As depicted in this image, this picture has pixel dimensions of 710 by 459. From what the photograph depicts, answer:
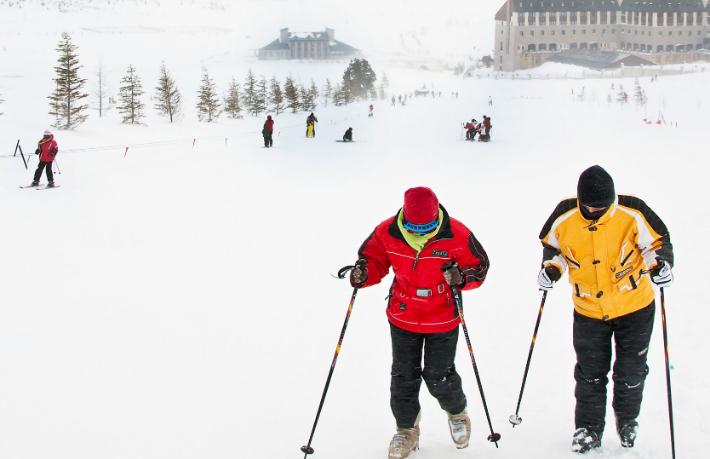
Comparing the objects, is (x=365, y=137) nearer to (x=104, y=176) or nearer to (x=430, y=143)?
(x=430, y=143)

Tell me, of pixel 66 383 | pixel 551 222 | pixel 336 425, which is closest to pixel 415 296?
pixel 551 222

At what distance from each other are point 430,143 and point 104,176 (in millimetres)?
13410

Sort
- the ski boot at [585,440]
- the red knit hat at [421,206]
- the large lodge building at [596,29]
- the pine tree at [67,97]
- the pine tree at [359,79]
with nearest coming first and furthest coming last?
the red knit hat at [421,206] → the ski boot at [585,440] → the pine tree at [67,97] → the pine tree at [359,79] → the large lodge building at [596,29]

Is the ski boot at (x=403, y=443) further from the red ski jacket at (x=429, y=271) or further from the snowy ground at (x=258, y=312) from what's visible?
the red ski jacket at (x=429, y=271)

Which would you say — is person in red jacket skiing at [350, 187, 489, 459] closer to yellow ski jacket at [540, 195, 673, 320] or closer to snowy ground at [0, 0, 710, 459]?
snowy ground at [0, 0, 710, 459]

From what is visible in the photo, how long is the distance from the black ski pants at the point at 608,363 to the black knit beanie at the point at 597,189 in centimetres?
68

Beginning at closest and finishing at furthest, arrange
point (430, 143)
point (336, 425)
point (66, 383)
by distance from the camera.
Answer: point (336, 425), point (66, 383), point (430, 143)

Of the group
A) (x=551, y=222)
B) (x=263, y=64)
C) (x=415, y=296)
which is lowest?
(x=415, y=296)

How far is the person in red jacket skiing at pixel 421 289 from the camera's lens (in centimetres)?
367

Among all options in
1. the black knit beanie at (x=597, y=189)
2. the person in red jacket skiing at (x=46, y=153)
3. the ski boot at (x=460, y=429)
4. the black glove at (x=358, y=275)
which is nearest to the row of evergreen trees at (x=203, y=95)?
the person in red jacket skiing at (x=46, y=153)

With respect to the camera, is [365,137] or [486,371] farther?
[365,137]

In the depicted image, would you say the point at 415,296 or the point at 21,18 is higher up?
the point at 21,18

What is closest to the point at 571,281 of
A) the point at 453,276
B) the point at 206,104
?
the point at 453,276

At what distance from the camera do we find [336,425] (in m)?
4.57
